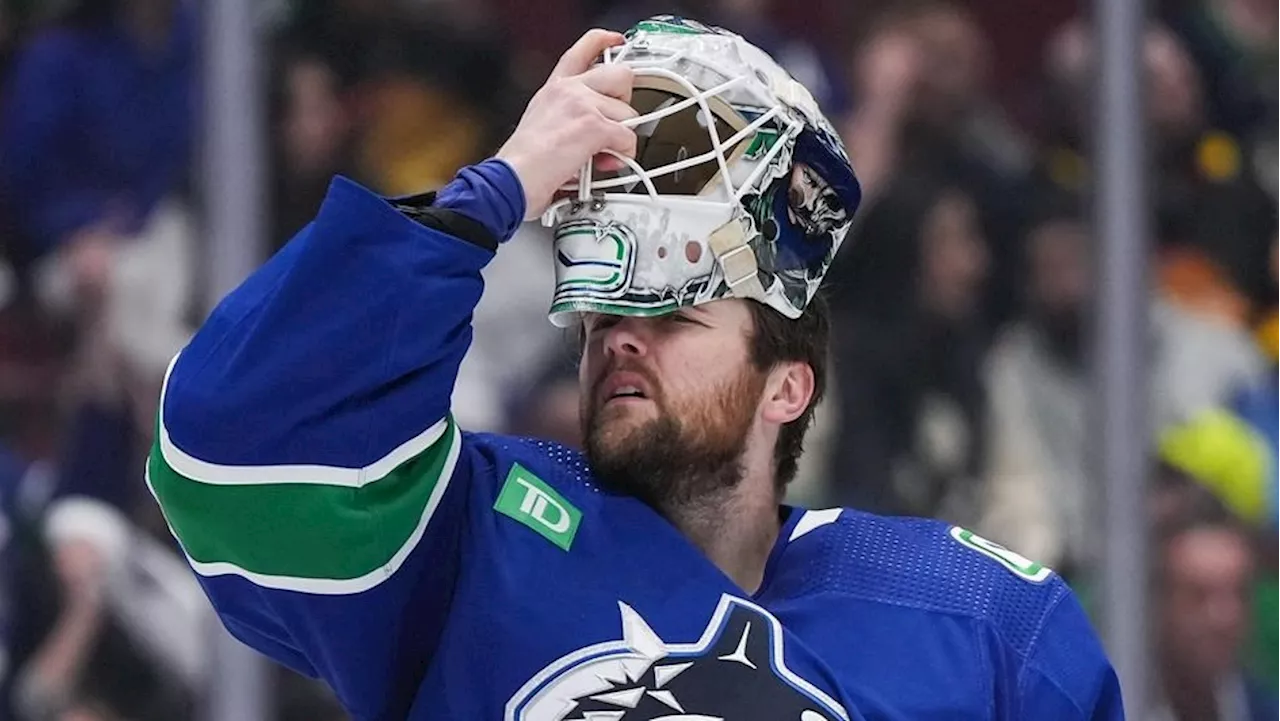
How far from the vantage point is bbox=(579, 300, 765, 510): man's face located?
1.59 m

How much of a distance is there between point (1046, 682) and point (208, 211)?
6.65ft

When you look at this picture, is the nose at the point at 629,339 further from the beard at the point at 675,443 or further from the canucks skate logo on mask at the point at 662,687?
the canucks skate logo on mask at the point at 662,687

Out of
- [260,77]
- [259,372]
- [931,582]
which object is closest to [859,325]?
[260,77]

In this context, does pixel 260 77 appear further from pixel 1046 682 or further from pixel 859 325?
pixel 1046 682

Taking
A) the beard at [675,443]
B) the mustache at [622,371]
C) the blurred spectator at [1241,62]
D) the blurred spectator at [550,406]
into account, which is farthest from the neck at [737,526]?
the blurred spectator at [1241,62]

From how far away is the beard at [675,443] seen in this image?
5.22 ft

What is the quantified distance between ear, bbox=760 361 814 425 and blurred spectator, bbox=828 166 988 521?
166 cm

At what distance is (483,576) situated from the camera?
155 cm

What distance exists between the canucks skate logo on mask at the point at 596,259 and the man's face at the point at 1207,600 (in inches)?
83.4

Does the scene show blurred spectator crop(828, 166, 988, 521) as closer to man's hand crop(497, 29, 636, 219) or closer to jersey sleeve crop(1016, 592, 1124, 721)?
jersey sleeve crop(1016, 592, 1124, 721)

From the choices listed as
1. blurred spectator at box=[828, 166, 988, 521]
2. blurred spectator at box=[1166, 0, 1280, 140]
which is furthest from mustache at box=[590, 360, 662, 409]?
blurred spectator at box=[1166, 0, 1280, 140]

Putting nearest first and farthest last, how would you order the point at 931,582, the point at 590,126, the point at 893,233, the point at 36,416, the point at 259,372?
the point at 259,372, the point at 590,126, the point at 931,582, the point at 36,416, the point at 893,233

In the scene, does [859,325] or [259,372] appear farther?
[859,325]

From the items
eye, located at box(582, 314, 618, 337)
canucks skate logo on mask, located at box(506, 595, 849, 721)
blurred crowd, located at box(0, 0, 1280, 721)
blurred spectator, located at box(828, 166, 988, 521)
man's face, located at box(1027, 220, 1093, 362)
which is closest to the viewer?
canucks skate logo on mask, located at box(506, 595, 849, 721)
